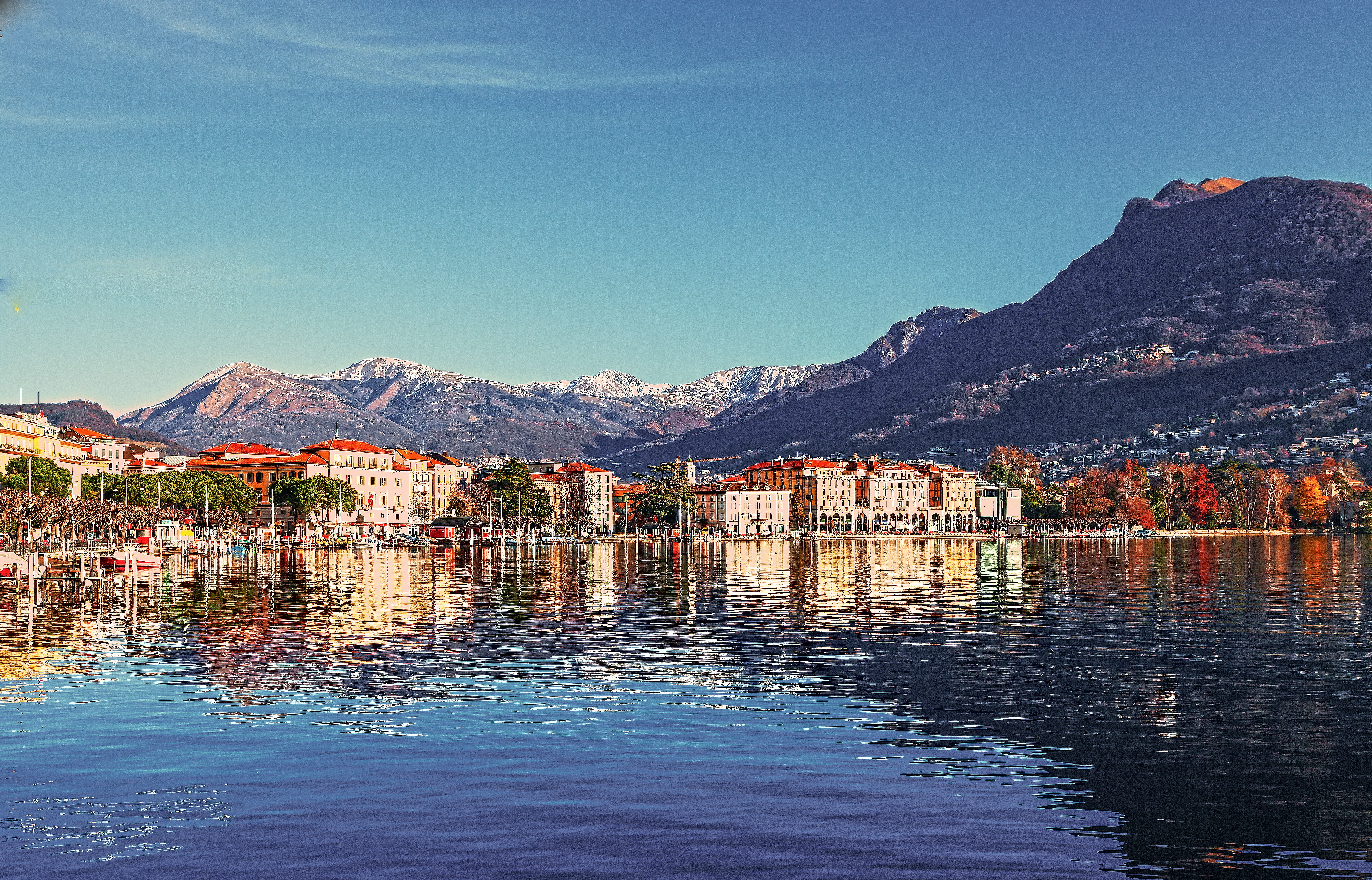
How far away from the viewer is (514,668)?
132 feet

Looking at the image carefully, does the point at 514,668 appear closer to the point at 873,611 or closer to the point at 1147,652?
the point at 1147,652

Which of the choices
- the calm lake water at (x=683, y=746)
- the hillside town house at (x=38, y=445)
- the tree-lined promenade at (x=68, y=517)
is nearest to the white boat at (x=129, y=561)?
the tree-lined promenade at (x=68, y=517)

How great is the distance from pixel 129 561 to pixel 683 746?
79.4 m

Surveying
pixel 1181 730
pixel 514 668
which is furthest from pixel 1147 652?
pixel 514 668

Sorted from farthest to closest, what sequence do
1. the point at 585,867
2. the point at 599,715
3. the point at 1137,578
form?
the point at 1137,578
the point at 599,715
the point at 585,867

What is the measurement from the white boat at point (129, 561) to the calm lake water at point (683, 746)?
125 ft

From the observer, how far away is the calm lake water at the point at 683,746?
63.7 feet

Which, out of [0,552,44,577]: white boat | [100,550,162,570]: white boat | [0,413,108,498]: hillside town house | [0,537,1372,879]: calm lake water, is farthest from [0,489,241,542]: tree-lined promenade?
[0,537,1372,879]: calm lake water

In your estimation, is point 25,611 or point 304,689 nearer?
point 304,689

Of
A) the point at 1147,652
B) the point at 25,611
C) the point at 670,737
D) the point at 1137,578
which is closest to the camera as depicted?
the point at 670,737

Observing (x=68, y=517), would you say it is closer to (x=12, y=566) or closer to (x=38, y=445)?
(x=12, y=566)

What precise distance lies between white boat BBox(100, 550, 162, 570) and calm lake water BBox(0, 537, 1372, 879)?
38105mm

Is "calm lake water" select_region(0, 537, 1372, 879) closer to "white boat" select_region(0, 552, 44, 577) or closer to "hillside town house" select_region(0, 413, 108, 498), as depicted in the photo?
"white boat" select_region(0, 552, 44, 577)

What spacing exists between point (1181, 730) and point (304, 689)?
2213cm
